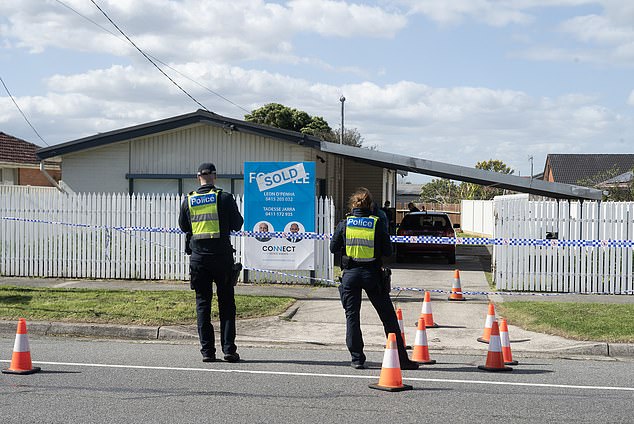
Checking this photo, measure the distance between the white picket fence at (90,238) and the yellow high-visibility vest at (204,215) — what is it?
7.29 metres

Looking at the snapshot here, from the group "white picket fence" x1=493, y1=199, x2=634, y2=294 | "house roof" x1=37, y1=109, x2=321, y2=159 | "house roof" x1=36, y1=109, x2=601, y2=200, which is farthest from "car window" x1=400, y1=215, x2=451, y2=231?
"white picket fence" x1=493, y1=199, x2=634, y2=294

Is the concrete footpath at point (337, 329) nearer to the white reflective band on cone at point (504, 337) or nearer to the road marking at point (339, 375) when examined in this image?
the white reflective band on cone at point (504, 337)

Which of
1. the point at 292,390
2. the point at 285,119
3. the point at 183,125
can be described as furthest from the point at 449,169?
the point at 285,119

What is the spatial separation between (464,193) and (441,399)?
5899 cm

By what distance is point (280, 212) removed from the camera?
1534cm

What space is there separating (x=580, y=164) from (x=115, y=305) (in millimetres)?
57187

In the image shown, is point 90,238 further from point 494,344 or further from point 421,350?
point 494,344

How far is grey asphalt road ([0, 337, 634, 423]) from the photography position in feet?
21.2

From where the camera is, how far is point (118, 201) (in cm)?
1616

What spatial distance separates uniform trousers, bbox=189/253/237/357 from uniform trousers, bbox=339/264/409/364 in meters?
1.28

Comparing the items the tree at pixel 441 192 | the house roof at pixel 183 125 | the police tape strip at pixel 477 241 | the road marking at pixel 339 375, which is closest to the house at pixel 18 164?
the house roof at pixel 183 125

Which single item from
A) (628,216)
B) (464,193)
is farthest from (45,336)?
(464,193)

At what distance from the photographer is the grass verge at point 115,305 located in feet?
37.0

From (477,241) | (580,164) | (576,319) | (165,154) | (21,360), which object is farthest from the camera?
(580,164)
